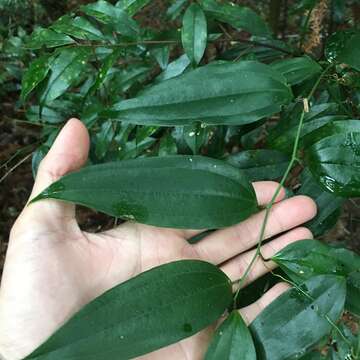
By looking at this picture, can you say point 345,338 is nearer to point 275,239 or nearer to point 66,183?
point 275,239

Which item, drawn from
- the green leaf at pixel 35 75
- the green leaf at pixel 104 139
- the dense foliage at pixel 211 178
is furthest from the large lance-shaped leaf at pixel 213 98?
the green leaf at pixel 104 139

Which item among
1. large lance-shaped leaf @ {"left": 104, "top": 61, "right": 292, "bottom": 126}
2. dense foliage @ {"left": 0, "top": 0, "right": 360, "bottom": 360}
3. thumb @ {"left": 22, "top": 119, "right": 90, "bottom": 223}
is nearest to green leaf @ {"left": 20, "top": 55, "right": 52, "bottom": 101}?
dense foliage @ {"left": 0, "top": 0, "right": 360, "bottom": 360}

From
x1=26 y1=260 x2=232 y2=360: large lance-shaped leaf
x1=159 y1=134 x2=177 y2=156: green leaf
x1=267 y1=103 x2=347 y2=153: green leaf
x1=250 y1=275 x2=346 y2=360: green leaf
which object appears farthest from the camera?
x1=159 y1=134 x2=177 y2=156: green leaf

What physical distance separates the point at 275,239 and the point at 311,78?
1.01 feet

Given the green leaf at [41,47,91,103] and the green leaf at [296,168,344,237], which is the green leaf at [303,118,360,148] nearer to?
the green leaf at [296,168,344,237]

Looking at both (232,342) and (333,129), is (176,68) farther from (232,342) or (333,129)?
(232,342)

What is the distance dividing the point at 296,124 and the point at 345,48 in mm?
156

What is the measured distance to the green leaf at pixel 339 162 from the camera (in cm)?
77

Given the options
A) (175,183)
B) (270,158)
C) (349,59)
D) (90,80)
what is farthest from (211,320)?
(90,80)

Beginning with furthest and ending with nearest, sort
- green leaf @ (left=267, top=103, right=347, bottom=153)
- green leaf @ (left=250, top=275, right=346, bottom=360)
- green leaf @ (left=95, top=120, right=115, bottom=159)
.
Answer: green leaf @ (left=95, top=120, right=115, bottom=159), green leaf @ (left=267, top=103, right=347, bottom=153), green leaf @ (left=250, top=275, right=346, bottom=360)

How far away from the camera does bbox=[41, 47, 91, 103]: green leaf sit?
88cm

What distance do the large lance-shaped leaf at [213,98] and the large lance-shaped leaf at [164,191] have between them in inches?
2.8

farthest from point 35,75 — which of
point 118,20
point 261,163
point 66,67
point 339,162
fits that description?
point 339,162

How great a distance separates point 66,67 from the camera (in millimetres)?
885
